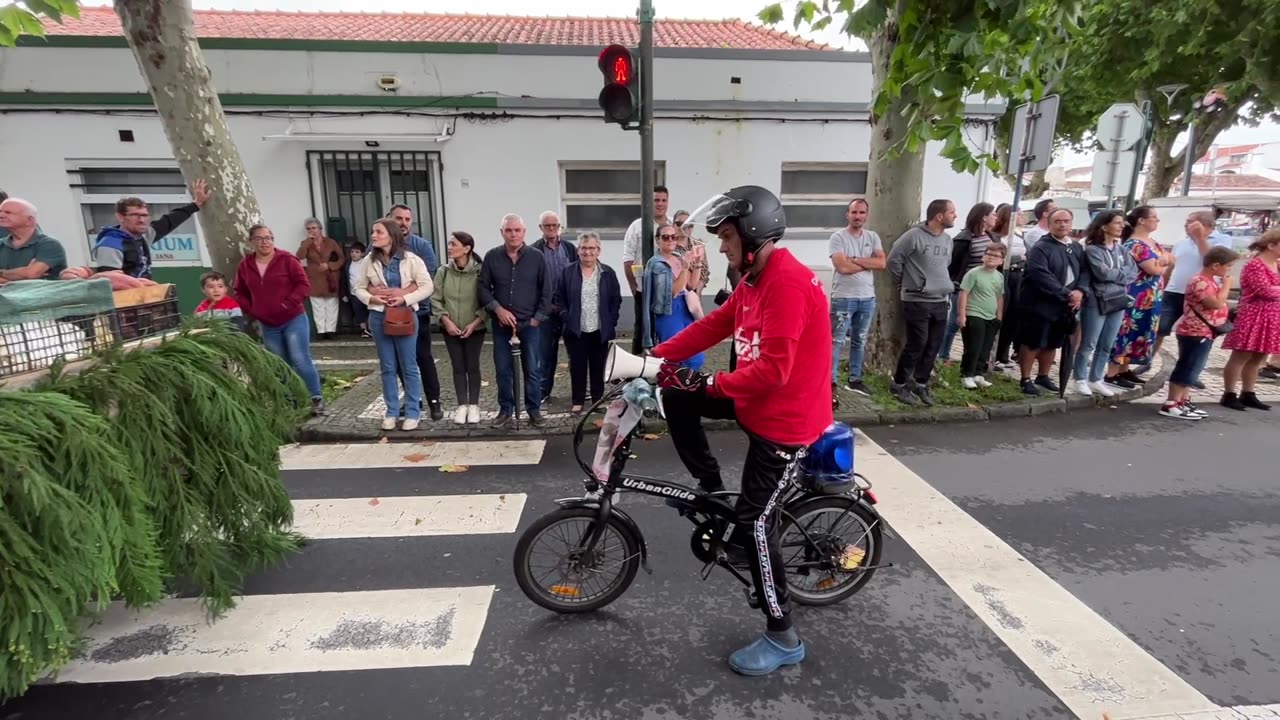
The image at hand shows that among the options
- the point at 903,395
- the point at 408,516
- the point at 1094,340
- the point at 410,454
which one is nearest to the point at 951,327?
the point at 1094,340

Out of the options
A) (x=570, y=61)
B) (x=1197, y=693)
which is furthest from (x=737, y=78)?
(x=1197, y=693)

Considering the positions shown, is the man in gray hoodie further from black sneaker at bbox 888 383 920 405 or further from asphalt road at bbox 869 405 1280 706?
asphalt road at bbox 869 405 1280 706

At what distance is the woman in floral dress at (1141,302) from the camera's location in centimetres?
716

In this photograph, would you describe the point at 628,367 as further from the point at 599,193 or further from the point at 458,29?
the point at 458,29

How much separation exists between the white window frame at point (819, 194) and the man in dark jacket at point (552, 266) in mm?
5458

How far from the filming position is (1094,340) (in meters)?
7.06

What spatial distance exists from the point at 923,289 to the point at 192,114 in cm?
749

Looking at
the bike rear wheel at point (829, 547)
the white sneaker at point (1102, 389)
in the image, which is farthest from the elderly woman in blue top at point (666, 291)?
the white sneaker at point (1102, 389)

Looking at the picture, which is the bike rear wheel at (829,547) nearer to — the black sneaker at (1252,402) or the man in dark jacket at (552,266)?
the man in dark jacket at (552,266)

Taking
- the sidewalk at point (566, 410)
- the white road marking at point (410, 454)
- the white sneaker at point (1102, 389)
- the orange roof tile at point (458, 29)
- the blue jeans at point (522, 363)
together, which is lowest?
the white road marking at point (410, 454)

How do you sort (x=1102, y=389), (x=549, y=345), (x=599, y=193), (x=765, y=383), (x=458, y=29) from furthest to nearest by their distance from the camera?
(x=458, y=29), (x=599, y=193), (x=1102, y=389), (x=549, y=345), (x=765, y=383)

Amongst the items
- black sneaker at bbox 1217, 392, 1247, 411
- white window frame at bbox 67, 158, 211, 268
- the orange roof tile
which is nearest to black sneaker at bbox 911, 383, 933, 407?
black sneaker at bbox 1217, 392, 1247, 411

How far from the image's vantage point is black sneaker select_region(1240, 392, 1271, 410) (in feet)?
22.7

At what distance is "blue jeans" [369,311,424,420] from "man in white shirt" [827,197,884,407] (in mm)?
4185
